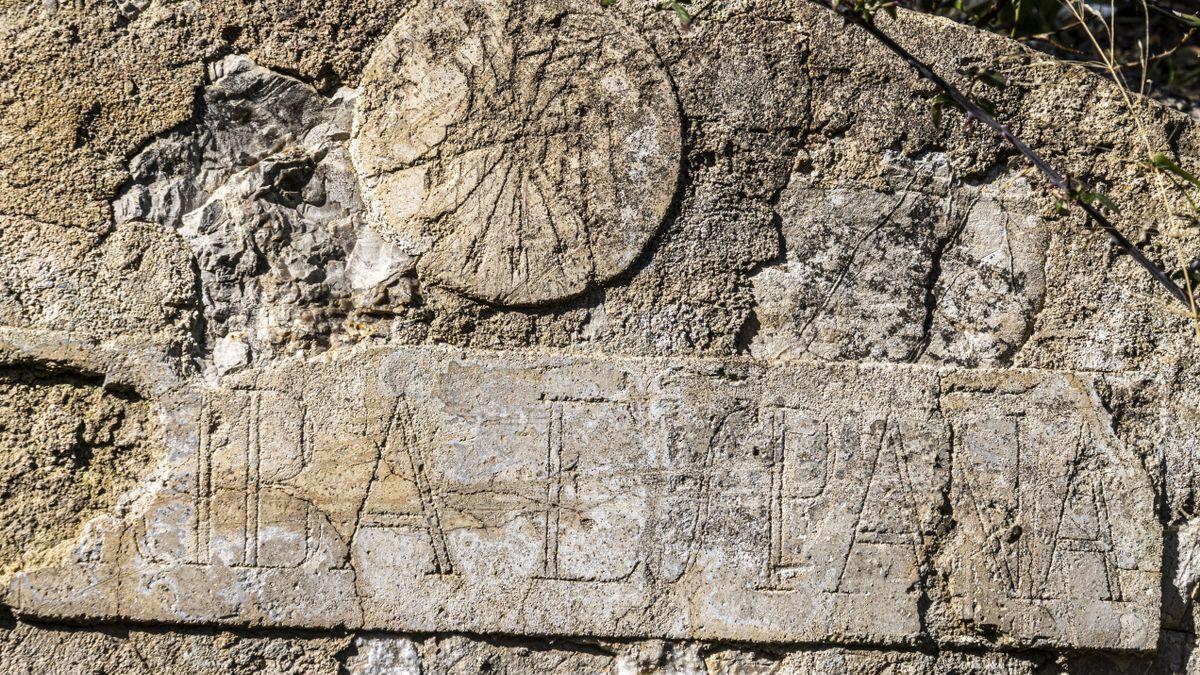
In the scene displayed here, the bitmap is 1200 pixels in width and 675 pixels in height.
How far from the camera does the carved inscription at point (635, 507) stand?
2.14 m

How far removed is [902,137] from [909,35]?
24cm

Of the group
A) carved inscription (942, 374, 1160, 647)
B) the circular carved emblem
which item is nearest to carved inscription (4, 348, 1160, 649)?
carved inscription (942, 374, 1160, 647)

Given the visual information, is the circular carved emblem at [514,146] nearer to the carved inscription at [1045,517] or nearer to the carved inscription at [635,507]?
the carved inscription at [635,507]

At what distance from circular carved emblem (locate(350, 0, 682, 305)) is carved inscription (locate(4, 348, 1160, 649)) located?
0.24 metres

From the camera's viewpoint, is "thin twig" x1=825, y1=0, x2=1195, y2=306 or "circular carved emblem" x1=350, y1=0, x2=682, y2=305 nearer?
"thin twig" x1=825, y1=0, x2=1195, y2=306

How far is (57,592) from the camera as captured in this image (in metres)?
2.09

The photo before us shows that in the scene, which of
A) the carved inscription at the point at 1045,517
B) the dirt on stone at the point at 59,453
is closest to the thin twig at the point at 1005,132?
the carved inscription at the point at 1045,517

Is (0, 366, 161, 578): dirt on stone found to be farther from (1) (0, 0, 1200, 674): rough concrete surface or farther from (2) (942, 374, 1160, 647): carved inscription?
(2) (942, 374, 1160, 647): carved inscription

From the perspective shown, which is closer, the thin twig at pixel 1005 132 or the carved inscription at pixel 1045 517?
the thin twig at pixel 1005 132

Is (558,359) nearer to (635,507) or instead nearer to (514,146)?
(635,507)

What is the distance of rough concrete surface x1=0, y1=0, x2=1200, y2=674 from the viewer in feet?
7.06

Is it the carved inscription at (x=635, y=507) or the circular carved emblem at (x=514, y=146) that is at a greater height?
the circular carved emblem at (x=514, y=146)

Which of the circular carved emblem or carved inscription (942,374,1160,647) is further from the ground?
the circular carved emblem

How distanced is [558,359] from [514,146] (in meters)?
0.49
